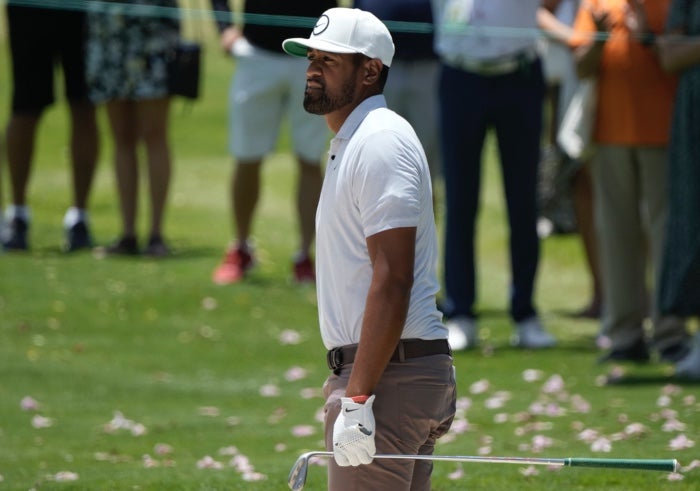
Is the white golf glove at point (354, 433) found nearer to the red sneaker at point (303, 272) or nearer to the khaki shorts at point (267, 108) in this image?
the khaki shorts at point (267, 108)

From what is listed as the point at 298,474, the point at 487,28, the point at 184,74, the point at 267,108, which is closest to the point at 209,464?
the point at 298,474

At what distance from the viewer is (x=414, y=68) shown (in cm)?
965

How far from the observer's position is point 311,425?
23.7 feet

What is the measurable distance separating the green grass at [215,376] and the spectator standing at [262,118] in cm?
28

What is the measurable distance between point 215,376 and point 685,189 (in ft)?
9.08

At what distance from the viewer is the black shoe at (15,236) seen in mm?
10633

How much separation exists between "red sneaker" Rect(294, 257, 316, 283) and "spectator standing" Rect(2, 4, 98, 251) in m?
1.68

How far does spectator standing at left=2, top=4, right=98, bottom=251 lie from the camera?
10.6 m

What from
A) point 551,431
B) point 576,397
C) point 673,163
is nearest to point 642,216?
point 673,163

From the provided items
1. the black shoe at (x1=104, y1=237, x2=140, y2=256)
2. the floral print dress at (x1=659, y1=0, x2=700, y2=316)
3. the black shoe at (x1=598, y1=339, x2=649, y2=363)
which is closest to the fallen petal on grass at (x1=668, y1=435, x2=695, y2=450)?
the floral print dress at (x1=659, y1=0, x2=700, y2=316)

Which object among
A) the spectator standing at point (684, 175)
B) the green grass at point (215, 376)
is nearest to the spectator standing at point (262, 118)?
the green grass at point (215, 376)

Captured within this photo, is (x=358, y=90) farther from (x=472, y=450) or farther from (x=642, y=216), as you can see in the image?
(x=642, y=216)

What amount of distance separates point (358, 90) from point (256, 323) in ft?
17.5

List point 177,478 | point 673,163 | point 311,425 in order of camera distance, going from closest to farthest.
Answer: point 177,478 → point 311,425 → point 673,163
